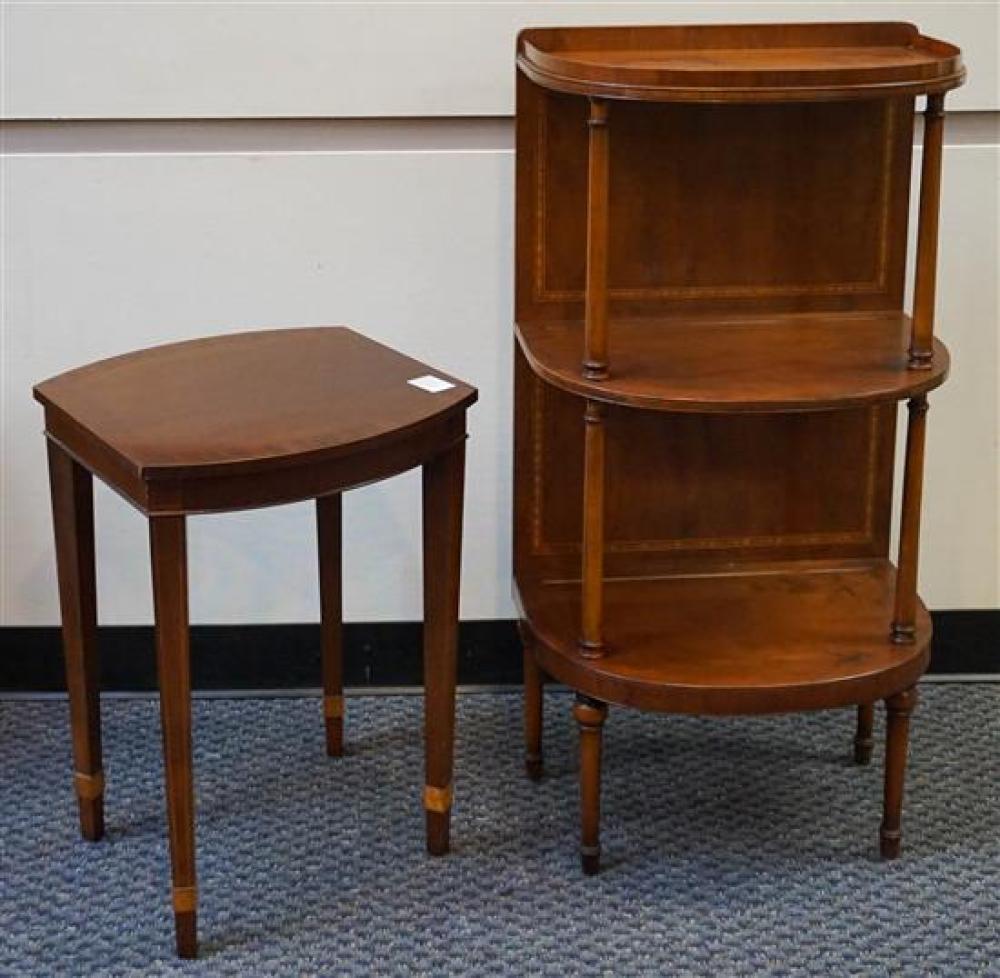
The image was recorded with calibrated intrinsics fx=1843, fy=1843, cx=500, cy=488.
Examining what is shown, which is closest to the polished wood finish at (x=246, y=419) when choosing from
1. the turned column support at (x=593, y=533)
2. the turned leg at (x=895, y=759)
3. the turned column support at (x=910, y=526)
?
the turned column support at (x=593, y=533)

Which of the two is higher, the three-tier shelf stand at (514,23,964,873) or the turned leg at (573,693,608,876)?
the three-tier shelf stand at (514,23,964,873)

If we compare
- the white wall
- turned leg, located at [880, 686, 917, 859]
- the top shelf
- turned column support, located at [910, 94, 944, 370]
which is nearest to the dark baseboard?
the white wall

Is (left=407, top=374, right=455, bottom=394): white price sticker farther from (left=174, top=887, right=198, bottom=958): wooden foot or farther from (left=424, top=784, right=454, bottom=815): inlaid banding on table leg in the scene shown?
(left=174, top=887, right=198, bottom=958): wooden foot

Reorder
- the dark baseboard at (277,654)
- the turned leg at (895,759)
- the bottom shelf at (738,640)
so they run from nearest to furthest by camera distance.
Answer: the bottom shelf at (738,640) → the turned leg at (895,759) → the dark baseboard at (277,654)

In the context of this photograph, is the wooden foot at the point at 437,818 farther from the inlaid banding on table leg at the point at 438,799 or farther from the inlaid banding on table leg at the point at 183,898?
the inlaid banding on table leg at the point at 183,898

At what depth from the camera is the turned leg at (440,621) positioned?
2.19 meters

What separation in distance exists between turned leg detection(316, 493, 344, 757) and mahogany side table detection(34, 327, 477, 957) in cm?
2

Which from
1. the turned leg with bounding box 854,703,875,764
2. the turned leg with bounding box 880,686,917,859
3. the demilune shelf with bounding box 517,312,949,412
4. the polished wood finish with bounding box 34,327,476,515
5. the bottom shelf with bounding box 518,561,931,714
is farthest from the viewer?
the turned leg with bounding box 854,703,875,764

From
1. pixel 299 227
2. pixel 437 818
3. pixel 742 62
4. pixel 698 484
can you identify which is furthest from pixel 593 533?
pixel 299 227

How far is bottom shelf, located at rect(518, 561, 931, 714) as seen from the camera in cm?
219

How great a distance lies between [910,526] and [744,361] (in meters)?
0.28

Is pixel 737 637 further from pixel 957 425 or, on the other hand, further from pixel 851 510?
pixel 957 425

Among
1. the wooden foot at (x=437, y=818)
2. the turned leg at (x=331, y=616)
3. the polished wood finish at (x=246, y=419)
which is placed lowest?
the wooden foot at (x=437, y=818)

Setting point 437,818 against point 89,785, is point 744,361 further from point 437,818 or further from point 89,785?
point 89,785
